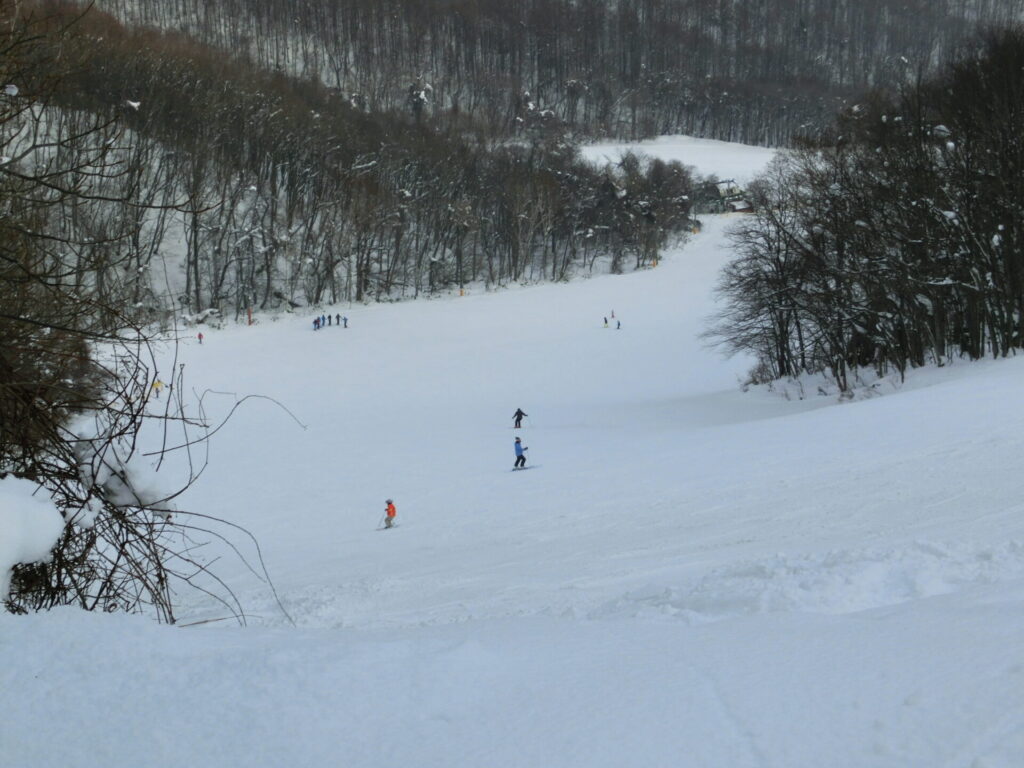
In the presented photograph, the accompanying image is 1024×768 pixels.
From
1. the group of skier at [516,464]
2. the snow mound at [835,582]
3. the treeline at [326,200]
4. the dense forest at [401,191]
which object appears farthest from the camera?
the treeline at [326,200]

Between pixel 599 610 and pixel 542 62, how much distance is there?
6496 inches

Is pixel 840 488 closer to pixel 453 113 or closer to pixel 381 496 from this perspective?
pixel 381 496

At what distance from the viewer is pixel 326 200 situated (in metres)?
70.4

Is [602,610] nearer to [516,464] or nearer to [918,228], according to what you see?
[516,464]

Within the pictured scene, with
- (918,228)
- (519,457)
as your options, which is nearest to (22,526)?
(519,457)

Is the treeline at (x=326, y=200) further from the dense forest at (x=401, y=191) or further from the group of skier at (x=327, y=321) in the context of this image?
the group of skier at (x=327, y=321)

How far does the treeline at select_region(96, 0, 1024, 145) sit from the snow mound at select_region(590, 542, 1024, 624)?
11023 centimetres

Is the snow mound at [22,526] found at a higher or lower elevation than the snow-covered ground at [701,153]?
lower

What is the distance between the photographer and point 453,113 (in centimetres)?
12275

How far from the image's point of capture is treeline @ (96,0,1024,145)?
421 ft

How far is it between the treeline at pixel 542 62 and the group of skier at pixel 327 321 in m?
60.8

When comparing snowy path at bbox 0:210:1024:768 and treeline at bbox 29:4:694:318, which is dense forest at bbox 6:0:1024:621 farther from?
snowy path at bbox 0:210:1024:768

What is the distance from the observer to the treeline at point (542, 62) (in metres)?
128

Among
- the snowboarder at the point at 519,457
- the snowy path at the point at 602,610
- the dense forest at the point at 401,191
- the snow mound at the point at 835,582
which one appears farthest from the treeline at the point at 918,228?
the snow mound at the point at 835,582
